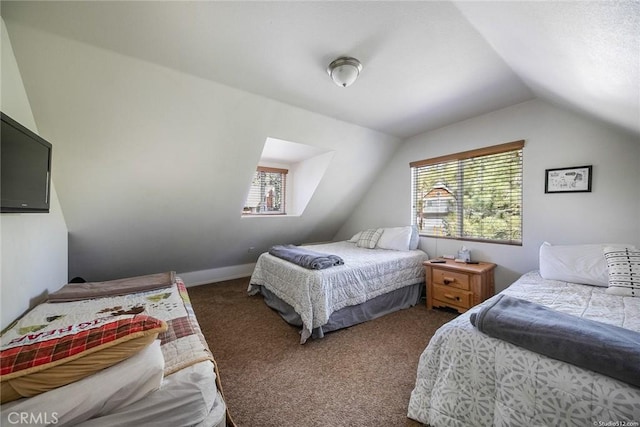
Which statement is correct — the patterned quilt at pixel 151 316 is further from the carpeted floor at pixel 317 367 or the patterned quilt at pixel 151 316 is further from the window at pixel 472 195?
the window at pixel 472 195

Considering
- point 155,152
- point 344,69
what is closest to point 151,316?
point 155,152

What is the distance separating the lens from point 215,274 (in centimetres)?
411

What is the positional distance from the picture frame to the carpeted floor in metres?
1.72

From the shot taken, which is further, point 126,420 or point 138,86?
point 138,86

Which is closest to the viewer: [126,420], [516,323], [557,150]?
[126,420]

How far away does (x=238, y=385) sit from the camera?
1.68 metres

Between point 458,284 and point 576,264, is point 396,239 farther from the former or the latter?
point 576,264

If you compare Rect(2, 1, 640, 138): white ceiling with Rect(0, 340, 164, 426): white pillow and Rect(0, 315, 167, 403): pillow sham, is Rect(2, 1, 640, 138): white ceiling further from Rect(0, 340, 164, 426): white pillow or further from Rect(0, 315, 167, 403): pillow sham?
Rect(0, 340, 164, 426): white pillow

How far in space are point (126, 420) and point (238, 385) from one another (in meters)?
1.03

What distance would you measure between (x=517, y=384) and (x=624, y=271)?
1505mm

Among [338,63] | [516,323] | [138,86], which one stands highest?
[338,63]

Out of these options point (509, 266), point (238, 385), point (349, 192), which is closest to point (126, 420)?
point (238, 385)

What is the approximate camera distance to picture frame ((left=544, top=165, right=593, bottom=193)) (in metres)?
2.18

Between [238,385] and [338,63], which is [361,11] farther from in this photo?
[238,385]
